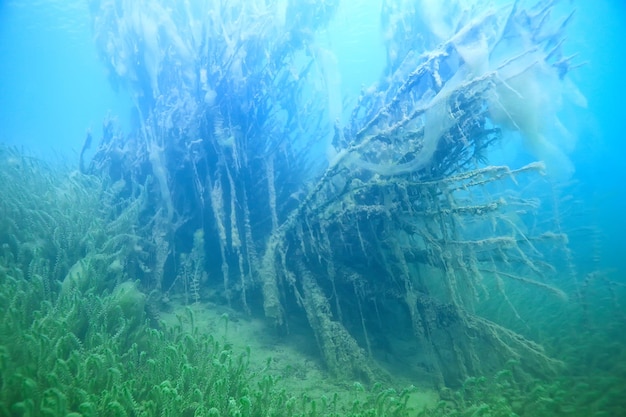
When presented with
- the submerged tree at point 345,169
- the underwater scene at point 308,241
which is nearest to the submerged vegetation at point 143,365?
the underwater scene at point 308,241

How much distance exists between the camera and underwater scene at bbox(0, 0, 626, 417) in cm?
265

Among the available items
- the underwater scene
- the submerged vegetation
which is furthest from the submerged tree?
the submerged vegetation

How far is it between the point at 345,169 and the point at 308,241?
3.53ft

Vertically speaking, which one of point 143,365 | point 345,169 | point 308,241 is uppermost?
point 345,169

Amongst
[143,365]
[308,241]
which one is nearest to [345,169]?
[308,241]

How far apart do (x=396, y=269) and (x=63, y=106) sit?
96.5m

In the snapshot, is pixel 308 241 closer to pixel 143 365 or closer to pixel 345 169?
pixel 345 169

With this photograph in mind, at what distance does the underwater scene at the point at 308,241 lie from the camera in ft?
8.69

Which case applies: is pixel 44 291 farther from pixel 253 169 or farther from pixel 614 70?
pixel 614 70

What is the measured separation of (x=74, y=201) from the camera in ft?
16.0

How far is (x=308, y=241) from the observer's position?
14.0ft

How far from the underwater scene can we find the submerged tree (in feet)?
0.12

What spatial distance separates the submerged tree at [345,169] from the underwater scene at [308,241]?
0.12ft

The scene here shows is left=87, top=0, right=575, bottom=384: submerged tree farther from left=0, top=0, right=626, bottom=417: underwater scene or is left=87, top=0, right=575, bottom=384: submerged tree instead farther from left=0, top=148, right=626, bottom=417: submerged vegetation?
left=0, top=148, right=626, bottom=417: submerged vegetation
